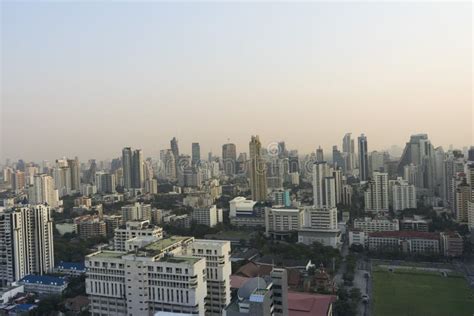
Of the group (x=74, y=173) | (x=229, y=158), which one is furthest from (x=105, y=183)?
(x=229, y=158)

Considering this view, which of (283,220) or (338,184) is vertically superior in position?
(338,184)

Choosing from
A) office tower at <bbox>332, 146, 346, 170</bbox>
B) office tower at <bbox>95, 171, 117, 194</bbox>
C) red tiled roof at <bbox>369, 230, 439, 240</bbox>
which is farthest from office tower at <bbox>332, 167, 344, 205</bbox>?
office tower at <bbox>95, 171, 117, 194</bbox>

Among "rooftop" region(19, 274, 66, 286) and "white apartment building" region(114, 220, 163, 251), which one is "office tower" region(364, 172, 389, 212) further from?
"rooftop" region(19, 274, 66, 286)

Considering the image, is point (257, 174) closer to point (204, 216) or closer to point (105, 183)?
point (204, 216)

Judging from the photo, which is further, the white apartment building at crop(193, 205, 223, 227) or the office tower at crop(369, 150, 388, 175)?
the office tower at crop(369, 150, 388, 175)

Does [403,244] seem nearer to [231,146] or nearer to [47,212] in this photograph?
[47,212]

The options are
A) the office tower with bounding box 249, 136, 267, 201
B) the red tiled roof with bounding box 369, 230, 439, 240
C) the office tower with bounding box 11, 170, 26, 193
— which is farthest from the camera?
the office tower with bounding box 11, 170, 26, 193
